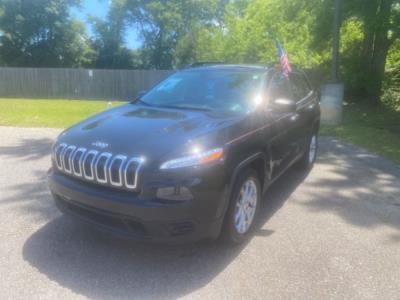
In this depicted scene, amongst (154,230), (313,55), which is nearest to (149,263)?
(154,230)

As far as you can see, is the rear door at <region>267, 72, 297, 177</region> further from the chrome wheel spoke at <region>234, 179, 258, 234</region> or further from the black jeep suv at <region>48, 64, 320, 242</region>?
the chrome wheel spoke at <region>234, 179, 258, 234</region>

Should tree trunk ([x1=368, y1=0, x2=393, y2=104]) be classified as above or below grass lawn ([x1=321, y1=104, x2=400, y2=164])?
above

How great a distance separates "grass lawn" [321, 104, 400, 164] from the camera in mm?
8098

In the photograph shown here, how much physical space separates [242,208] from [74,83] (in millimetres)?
21766

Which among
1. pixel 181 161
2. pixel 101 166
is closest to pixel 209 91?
pixel 181 161

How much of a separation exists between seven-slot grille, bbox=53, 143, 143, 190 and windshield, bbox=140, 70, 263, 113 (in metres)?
1.39

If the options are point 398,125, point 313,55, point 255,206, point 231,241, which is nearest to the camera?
point 231,241

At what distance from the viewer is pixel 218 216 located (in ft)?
10.4

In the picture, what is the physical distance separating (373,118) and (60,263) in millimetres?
11850

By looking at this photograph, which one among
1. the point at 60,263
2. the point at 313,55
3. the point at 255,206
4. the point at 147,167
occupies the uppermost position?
the point at 313,55

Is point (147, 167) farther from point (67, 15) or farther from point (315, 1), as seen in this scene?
point (67, 15)

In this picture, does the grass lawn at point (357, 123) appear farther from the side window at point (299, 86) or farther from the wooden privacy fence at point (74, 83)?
the wooden privacy fence at point (74, 83)

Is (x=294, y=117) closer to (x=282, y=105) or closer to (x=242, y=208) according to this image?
(x=282, y=105)

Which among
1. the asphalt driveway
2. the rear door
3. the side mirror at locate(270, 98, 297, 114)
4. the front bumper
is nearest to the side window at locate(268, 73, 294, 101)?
the rear door
